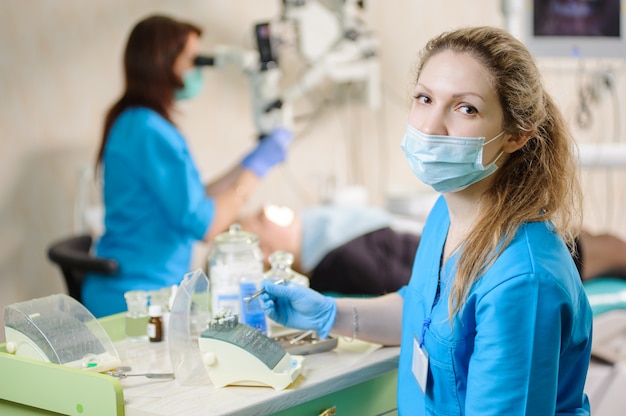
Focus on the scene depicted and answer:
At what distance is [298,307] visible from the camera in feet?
5.35

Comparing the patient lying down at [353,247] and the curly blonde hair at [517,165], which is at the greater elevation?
the curly blonde hair at [517,165]

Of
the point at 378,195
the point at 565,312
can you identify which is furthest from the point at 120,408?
the point at 378,195

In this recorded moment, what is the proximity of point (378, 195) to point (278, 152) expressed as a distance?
147 cm

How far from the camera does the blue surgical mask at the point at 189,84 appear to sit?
2.81 meters

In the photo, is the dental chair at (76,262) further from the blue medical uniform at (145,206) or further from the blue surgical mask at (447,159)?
the blue surgical mask at (447,159)

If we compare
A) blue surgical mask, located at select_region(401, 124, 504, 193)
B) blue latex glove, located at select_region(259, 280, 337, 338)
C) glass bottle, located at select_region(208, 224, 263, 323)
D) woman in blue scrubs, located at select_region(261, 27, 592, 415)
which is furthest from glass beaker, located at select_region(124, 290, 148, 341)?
blue surgical mask, located at select_region(401, 124, 504, 193)

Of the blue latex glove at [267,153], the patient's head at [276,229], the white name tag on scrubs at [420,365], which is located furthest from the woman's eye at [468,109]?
the patient's head at [276,229]

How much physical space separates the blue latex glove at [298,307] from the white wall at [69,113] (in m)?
1.80

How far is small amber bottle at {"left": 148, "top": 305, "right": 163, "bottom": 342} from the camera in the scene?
174 centimetres

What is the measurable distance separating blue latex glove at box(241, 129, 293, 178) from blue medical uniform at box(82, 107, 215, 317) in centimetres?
36

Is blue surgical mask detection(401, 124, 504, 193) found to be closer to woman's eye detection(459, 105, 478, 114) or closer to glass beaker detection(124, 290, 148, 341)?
woman's eye detection(459, 105, 478, 114)

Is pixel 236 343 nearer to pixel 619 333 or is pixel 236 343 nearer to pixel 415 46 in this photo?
pixel 619 333

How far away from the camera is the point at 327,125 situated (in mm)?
4207

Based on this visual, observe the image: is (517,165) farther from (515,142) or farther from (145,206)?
(145,206)
